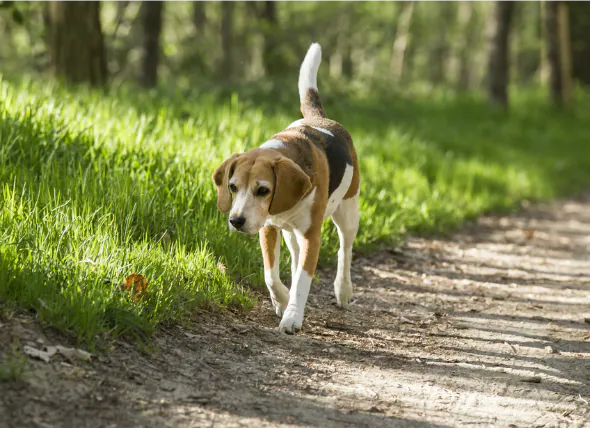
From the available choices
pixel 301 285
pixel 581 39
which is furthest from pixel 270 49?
pixel 581 39

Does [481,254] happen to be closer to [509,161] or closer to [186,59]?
[509,161]

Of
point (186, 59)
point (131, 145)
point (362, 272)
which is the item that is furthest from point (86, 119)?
point (186, 59)

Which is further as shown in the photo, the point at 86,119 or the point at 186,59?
the point at 186,59

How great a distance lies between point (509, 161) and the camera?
12422mm

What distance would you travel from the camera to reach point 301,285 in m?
4.38

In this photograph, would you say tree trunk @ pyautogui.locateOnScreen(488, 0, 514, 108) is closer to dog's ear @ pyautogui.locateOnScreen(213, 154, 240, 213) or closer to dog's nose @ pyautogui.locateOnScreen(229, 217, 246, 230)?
dog's ear @ pyautogui.locateOnScreen(213, 154, 240, 213)

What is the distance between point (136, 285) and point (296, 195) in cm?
99

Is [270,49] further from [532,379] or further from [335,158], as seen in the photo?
[532,379]

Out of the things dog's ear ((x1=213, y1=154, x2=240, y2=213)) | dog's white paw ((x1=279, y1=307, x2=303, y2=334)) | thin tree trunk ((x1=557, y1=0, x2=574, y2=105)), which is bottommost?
dog's white paw ((x1=279, y1=307, x2=303, y2=334))

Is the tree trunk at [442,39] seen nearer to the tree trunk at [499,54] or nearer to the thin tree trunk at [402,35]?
the thin tree trunk at [402,35]

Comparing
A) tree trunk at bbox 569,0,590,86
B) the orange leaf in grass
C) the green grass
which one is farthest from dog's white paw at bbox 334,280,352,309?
tree trunk at bbox 569,0,590,86

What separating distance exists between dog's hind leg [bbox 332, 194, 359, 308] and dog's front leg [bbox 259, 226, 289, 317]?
616 millimetres

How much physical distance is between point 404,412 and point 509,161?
955 cm

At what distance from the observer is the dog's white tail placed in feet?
17.8
